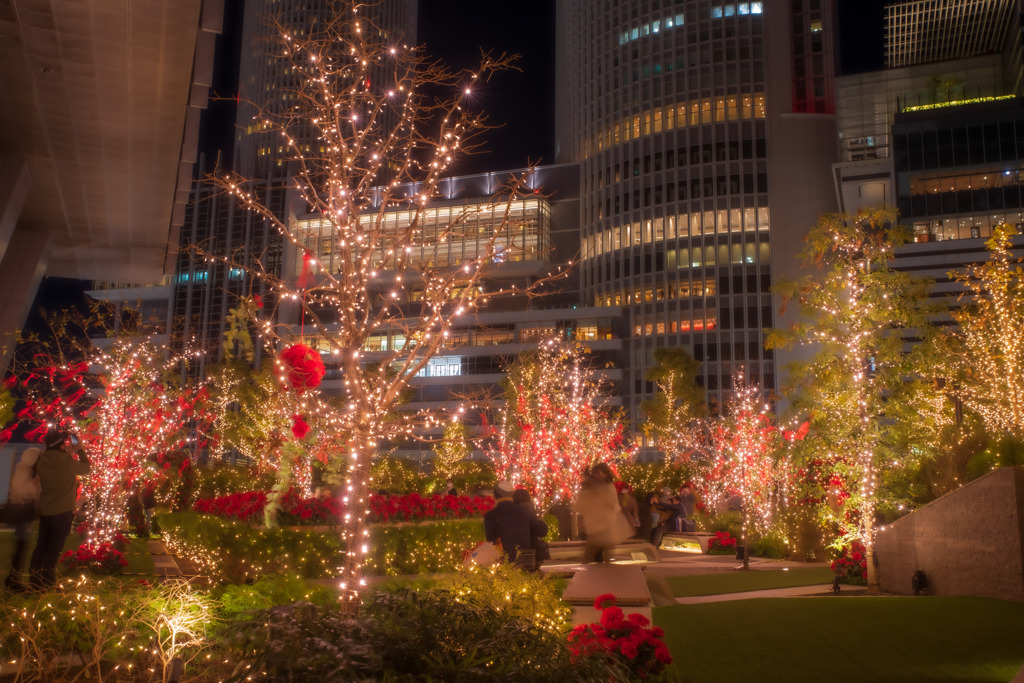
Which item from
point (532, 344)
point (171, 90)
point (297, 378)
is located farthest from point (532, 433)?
point (532, 344)

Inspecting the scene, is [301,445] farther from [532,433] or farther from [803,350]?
[803,350]

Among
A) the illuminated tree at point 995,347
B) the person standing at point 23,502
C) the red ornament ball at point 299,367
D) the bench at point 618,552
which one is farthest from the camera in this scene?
the illuminated tree at point 995,347

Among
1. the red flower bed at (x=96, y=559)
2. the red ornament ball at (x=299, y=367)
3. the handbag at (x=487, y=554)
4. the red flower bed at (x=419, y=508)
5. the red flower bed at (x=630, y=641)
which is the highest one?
the red ornament ball at (x=299, y=367)

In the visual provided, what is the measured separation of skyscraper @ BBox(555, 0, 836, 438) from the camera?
74.6m

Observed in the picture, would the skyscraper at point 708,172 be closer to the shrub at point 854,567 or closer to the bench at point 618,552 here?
the bench at point 618,552

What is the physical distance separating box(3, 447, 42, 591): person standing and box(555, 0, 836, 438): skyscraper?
218 feet

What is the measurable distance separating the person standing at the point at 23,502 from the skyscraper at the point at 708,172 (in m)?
66.5

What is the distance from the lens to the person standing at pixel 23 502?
29.4 feet

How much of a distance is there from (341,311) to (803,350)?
71.1 meters

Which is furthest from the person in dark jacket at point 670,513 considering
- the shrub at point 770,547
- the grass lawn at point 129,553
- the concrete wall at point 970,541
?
the grass lawn at point 129,553

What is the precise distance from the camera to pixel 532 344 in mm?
69188

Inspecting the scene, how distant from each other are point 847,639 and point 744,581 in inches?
251

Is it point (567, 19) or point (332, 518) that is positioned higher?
point (567, 19)

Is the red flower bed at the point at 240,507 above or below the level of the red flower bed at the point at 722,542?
above
